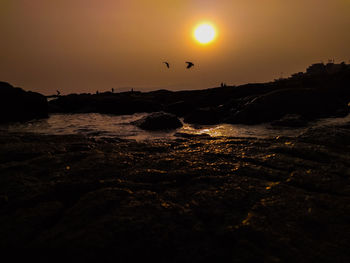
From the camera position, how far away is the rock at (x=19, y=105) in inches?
430

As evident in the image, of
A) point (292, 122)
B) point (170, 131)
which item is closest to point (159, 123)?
point (170, 131)

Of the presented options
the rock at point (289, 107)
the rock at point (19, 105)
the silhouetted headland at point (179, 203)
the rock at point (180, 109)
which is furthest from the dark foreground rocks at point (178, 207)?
the rock at point (180, 109)

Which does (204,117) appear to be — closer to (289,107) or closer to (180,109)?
(289,107)

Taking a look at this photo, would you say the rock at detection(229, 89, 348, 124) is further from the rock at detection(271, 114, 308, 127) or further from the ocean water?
the rock at detection(271, 114, 308, 127)

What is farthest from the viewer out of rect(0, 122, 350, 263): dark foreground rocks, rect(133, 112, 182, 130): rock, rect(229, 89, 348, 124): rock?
rect(229, 89, 348, 124): rock

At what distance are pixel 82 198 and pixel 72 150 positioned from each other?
2.07 meters

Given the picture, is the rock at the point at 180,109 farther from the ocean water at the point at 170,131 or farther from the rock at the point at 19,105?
the rock at the point at 19,105

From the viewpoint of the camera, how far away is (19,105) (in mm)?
11609

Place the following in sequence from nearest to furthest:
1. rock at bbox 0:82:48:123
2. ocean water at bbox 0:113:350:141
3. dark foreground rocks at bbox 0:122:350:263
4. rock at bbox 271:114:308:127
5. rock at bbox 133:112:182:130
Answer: dark foreground rocks at bbox 0:122:350:263 → ocean water at bbox 0:113:350:141 → rock at bbox 271:114:308:127 → rock at bbox 133:112:182:130 → rock at bbox 0:82:48:123

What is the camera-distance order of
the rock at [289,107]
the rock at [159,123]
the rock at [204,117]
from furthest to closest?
the rock at [204,117] < the rock at [289,107] < the rock at [159,123]

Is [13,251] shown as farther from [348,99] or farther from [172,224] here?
[348,99]

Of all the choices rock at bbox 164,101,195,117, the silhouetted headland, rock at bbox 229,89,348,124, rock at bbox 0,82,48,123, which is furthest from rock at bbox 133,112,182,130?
rock at bbox 0,82,48,123

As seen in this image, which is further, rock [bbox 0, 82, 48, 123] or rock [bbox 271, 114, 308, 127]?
rock [bbox 0, 82, 48, 123]

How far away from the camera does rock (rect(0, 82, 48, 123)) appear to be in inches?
430
